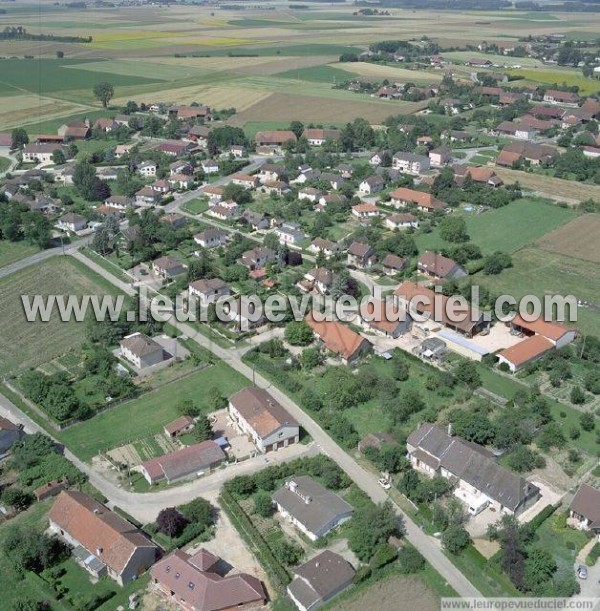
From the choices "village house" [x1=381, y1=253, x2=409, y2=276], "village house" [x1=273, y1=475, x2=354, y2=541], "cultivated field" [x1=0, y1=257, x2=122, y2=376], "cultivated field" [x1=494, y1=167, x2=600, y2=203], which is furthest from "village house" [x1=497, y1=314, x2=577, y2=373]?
"cultivated field" [x1=494, y1=167, x2=600, y2=203]

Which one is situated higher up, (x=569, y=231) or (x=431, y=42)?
(x=431, y=42)

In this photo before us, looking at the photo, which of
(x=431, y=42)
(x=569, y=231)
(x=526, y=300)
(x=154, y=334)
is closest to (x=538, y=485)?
(x=526, y=300)

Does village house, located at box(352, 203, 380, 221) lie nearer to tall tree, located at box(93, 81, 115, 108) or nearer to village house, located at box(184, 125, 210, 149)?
village house, located at box(184, 125, 210, 149)

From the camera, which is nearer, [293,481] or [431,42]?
[293,481]

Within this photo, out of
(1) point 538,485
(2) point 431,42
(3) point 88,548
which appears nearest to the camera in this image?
(3) point 88,548

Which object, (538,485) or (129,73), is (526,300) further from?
(129,73)

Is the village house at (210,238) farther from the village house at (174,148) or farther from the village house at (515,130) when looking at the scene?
the village house at (515,130)
